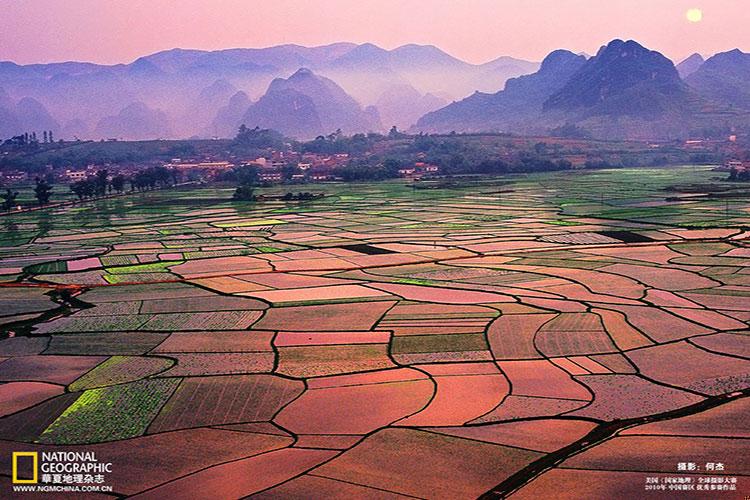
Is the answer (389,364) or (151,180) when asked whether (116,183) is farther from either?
(389,364)

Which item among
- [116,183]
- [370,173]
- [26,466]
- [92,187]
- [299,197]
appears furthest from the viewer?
[370,173]

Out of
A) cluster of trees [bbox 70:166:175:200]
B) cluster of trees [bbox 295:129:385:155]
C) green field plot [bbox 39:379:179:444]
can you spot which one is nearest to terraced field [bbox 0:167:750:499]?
green field plot [bbox 39:379:179:444]

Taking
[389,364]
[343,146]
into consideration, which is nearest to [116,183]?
[389,364]

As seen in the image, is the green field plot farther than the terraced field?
Yes

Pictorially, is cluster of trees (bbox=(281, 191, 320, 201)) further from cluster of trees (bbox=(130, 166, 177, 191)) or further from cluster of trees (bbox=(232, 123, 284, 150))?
cluster of trees (bbox=(232, 123, 284, 150))

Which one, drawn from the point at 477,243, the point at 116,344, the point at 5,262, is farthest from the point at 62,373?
the point at 477,243
